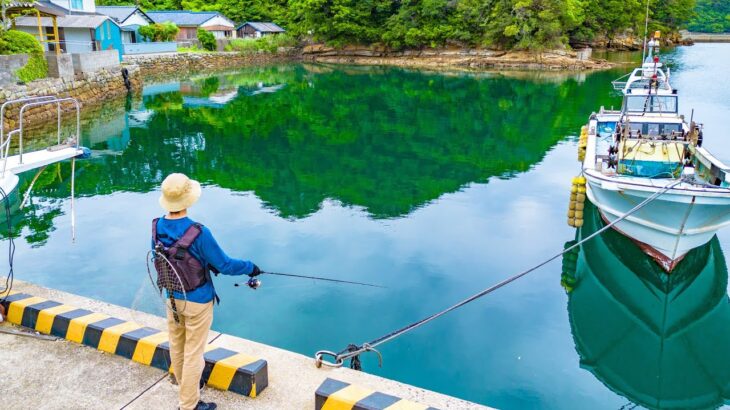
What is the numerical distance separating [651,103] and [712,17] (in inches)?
4231

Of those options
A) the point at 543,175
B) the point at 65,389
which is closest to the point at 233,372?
the point at 65,389

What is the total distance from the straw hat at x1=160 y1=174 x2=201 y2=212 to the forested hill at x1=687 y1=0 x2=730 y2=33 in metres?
116

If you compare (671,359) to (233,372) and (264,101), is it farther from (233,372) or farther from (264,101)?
(264,101)

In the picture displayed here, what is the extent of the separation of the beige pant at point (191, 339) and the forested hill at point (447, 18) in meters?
48.2

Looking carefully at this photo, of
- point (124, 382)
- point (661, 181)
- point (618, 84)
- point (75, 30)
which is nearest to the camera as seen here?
point (124, 382)

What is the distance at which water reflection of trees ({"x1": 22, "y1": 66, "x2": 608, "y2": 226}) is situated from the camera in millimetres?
16141

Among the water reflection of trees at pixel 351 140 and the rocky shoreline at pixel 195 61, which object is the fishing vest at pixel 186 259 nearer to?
the water reflection of trees at pixel 351 140

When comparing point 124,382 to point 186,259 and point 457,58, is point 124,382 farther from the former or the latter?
point 457,58

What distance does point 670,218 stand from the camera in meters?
9.31

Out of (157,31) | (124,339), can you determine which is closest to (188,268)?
(124,339)

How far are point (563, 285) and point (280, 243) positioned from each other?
5.40m

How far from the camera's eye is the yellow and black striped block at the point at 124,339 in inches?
182

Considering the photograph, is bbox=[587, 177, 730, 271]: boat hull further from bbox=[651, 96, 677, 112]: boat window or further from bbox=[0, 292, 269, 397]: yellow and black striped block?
bbox=[0, 292, 269, 397]: yellow and black striped block

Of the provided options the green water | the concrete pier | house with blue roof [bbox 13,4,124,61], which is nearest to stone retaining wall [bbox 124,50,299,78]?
house with blue roof [bbox 13,4,124,61]
